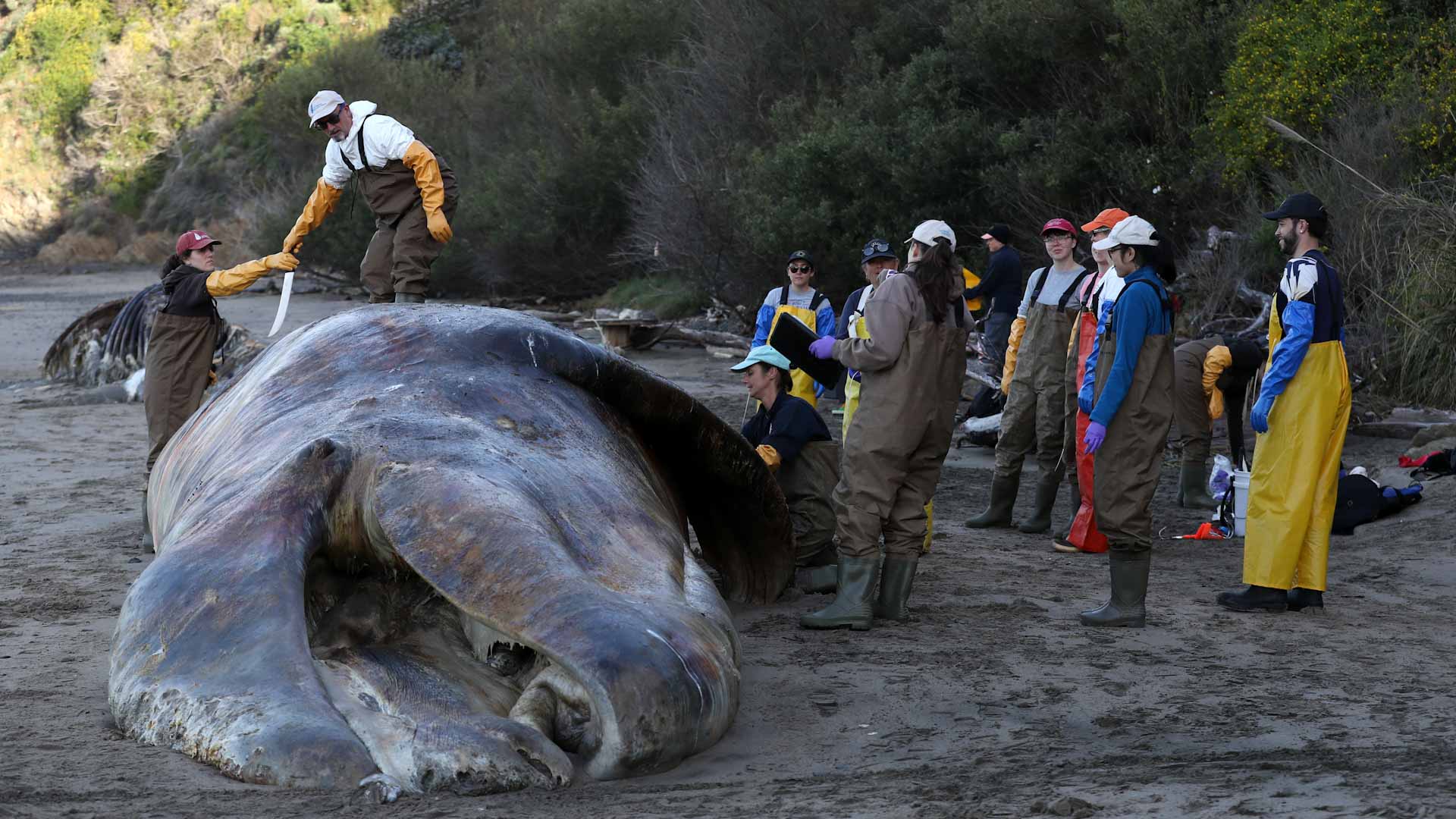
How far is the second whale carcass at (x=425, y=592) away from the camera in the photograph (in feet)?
13.3

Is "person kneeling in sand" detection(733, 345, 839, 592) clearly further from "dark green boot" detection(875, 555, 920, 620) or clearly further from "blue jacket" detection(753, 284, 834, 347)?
"blue jacket" detection(753, 284, 834, 347)

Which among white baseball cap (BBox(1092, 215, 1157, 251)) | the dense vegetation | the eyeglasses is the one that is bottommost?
white baseball cap (BBox(1092, 215, 1157, 251))

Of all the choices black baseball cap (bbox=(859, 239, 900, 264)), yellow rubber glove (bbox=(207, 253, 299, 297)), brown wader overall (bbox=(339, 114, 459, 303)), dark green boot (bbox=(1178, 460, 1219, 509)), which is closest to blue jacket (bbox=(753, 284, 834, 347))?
black baseball cap (bbox=(859, 239, 900, 264))

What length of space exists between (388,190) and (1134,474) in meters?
5.33

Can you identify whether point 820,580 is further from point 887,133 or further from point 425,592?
point 887,133

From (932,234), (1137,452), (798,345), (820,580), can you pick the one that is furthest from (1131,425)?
(820,580)

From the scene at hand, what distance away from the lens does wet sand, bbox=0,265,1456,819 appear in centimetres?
396

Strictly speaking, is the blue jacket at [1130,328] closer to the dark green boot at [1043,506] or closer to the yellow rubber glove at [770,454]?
the yellow rubber glove at [770,454]

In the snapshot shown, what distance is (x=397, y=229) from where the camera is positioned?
9.78 m

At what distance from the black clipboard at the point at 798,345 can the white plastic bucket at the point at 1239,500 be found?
341 cm

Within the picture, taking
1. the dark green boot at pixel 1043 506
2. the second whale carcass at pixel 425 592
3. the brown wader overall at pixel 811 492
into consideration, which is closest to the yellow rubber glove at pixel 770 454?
the brown wader overall at pixel 811 492

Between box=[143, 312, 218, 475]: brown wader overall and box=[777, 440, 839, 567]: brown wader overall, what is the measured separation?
13.3 ft

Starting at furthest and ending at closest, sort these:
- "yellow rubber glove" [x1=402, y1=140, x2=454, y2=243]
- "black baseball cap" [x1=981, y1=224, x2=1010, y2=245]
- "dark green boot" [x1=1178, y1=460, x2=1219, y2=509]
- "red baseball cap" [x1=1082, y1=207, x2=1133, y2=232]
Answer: "black baseball cap" [x1=981, y1=224, x2=1010, y2=245] → "dark green boot" [x1=1178, y1=460, x2=1219, y2=509] → "yellow rubber glove" [x1=402, y1=140, x2=454, y2=243] → "red baseball cap" [x1=1082, y1=207, x2=1133, y2=232]

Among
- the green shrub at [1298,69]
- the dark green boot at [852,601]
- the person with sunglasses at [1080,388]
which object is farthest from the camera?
the green shrub at [1298,69]
